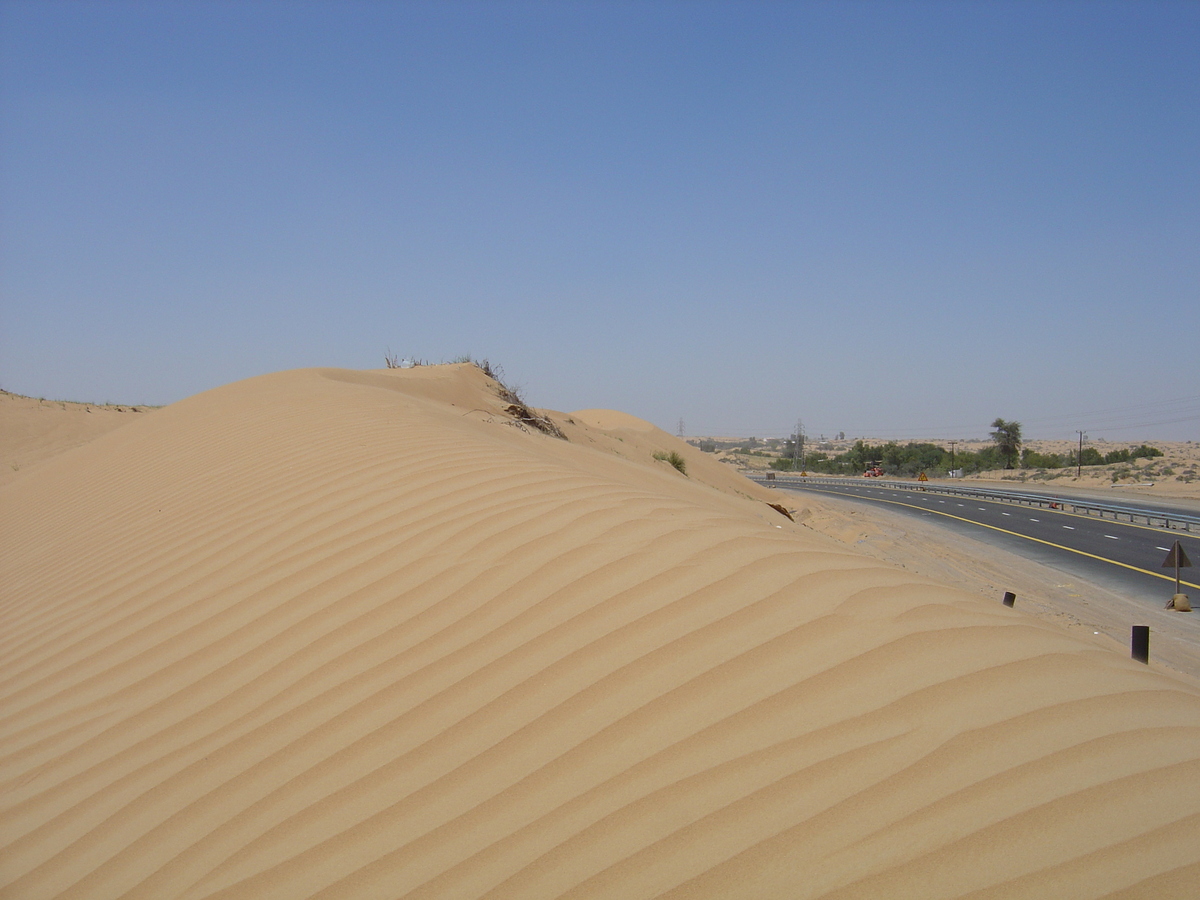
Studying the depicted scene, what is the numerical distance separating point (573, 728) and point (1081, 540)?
74.7ft

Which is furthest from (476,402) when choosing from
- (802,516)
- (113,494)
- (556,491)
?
(802,516)

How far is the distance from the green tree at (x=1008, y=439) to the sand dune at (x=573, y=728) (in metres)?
70.2

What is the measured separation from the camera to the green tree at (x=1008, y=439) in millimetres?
65938

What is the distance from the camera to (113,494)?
7.00 meters

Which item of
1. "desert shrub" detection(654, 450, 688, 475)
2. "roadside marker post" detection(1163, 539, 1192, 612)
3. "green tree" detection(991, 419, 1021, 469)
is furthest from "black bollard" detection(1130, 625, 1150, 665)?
"green tree" detection(991, 419, 1021, 469)

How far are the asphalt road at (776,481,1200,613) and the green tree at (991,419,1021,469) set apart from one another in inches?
1407

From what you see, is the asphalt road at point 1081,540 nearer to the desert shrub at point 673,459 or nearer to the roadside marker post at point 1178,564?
the roadside marker post at point 1178,564

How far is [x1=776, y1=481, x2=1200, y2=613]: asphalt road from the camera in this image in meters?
15.4

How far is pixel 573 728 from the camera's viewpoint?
2416mm

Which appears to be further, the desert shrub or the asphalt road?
the desert shrub

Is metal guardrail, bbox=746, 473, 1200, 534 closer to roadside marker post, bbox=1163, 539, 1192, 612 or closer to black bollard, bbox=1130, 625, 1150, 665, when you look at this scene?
roadside marker post, bbox=1163, 539, 1192, 612

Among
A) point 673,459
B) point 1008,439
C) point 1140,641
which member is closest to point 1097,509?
point 673,459

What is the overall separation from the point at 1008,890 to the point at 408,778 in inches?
63.5

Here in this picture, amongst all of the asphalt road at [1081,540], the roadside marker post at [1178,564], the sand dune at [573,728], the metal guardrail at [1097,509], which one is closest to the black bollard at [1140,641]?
the sand dune at [573,728]
